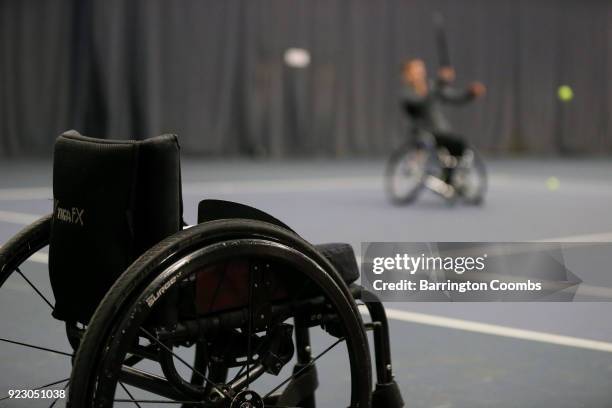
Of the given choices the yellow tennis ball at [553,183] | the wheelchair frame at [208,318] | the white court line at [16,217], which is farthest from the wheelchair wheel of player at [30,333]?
the yellow tennis ball at [553,183]

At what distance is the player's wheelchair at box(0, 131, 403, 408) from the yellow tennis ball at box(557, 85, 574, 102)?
15357 millimetres

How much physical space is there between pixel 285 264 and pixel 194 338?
8.5 inches

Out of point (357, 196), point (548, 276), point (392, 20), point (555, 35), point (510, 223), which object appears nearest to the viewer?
point (548, 276)

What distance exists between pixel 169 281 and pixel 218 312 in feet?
0.68

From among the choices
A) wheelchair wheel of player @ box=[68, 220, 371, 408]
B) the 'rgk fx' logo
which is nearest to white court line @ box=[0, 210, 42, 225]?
the 'rgk fx' logo

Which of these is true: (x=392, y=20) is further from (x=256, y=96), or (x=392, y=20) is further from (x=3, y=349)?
(x=3, y=349)

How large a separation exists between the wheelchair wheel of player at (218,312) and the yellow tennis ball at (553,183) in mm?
8096

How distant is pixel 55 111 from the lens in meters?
12.5

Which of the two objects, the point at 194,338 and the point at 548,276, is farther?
the point at 548,276

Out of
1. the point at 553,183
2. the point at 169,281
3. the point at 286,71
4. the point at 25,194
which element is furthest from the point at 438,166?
the point at 286,71

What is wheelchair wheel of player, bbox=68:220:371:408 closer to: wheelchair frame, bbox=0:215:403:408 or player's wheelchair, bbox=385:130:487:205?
wheelchair frame, bbox=0:215:403:408

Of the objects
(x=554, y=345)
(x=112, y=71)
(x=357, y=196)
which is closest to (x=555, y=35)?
(x=112, y=71)

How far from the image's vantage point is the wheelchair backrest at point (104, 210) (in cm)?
172

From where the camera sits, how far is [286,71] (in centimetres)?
1405
